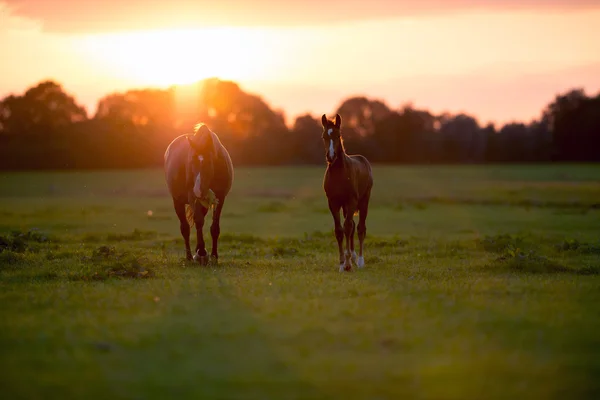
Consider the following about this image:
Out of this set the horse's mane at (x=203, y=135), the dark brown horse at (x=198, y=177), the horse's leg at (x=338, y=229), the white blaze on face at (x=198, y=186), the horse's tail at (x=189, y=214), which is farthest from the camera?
the horse's tail at (x=189, y=214)

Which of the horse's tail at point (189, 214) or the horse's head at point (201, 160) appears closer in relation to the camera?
the horse's head at point (201, 160)

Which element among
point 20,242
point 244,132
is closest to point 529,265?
point 20,242

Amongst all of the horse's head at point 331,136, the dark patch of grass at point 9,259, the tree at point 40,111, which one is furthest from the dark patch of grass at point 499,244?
the tree at point 40,111

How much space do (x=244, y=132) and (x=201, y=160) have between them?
80.5 metres

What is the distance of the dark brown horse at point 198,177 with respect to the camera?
13984 mm

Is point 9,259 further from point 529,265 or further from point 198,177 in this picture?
point 529,265

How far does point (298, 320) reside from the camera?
839cm

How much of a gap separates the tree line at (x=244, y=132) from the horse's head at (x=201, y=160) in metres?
48.0

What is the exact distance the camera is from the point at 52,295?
10.2 m

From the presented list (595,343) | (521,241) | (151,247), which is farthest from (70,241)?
(595,343)

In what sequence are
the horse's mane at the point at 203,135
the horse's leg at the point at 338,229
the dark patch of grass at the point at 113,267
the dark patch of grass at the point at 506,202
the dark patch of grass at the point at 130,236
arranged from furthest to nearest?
the dark patch of grass at the point at 506,202 < the dark patch of grass at the point at 130,236 < the horse's mane at the point at 203,135 < the horse's leg at the point at 338,229 < the dark patch of grass at the point at 113,267

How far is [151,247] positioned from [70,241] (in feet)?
8.74

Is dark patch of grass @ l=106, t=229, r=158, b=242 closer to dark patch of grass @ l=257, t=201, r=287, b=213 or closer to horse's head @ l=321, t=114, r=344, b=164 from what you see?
horse's head @ l=321, t=114, r=344, b=164

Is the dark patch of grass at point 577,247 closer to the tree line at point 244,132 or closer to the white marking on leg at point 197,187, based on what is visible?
the white marking on leg at point 197,187
